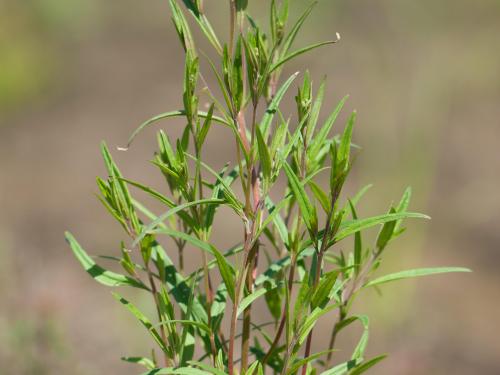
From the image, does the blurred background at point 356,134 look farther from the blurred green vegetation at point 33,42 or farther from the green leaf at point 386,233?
the green leaf at point 386,233

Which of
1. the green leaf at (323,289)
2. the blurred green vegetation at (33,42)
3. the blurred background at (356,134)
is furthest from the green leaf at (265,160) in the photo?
the blurred green vegetation at (33,42)

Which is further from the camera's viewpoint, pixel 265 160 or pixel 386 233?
pixel 386 233

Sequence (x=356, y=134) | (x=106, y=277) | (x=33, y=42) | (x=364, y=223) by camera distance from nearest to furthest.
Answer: (x=364, y=223)
(x=106, y=277)
(x=356, y=134)
(x=33, y=42)

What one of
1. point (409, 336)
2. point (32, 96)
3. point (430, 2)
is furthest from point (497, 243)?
point (32, 96)

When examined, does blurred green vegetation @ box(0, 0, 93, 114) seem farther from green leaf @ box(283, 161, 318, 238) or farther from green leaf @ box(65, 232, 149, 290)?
green leaf @ box(283, 161, 318, 238)

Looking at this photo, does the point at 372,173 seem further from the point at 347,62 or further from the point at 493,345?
the point at 347,62

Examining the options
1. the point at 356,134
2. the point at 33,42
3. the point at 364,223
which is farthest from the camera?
the point at 33,42

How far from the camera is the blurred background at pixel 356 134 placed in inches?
139

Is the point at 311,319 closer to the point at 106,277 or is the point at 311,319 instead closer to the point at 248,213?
the point at 248,213

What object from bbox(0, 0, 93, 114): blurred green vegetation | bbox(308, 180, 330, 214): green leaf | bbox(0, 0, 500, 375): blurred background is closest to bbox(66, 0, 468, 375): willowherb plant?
bbox(308, 180, 330, 214): green leaf

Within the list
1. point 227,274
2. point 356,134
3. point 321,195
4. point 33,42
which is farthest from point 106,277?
point 33,42

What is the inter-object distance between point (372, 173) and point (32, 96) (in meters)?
2.48

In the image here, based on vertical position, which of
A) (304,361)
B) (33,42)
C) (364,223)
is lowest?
(304,361)

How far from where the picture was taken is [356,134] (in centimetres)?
453
